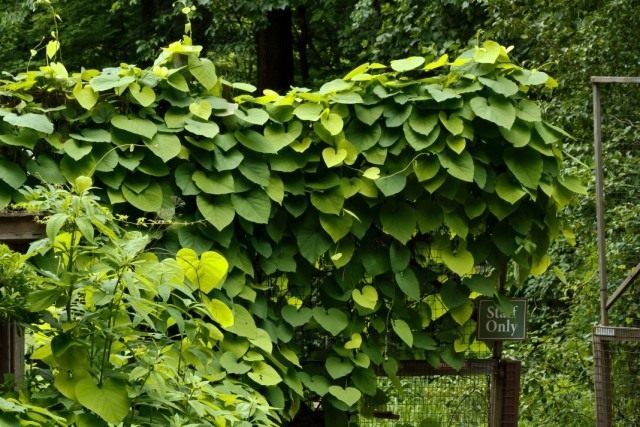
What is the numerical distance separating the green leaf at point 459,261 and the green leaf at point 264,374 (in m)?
0.86

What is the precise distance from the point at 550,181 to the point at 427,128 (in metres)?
0.59

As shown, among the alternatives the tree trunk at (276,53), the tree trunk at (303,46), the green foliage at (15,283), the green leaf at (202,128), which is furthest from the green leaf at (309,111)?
the tree trunk at (303,46)

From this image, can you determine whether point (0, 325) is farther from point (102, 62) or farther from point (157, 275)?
point (102, 62)

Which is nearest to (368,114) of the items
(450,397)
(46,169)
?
(46,169)

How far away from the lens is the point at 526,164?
4625 millimetres

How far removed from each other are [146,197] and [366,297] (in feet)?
3.21

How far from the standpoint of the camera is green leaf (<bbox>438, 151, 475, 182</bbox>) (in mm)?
4488

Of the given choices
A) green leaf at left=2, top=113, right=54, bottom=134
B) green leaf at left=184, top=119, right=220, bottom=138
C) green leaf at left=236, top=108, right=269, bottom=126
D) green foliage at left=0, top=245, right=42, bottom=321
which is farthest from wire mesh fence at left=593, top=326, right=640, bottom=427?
green foliage at left=0, top=245, right=42, bottom=321

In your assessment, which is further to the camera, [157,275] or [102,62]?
[102,62]

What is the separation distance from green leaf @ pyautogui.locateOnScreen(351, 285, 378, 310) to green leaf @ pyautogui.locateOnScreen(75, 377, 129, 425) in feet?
5.50

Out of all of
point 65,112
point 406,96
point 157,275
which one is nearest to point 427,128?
point 406,96

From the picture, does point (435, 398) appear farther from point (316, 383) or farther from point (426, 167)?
point (426, 167)

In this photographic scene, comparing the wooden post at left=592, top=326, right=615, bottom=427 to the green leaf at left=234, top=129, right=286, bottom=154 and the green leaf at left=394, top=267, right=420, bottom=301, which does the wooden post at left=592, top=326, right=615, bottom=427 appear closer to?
the green leaf at left=394, top=267, right=420, bottom=301

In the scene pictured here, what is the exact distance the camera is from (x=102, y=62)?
14133 mm
